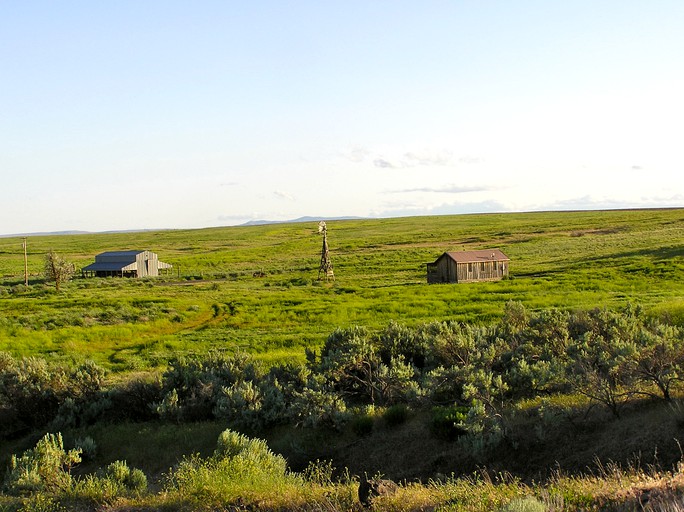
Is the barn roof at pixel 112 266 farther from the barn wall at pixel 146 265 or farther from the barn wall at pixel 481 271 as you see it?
the barn wall at pixel 481 271

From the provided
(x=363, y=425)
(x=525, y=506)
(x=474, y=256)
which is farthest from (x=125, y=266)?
(x=525, y=506)

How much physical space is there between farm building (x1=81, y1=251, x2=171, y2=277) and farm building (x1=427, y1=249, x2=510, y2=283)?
3633 cm

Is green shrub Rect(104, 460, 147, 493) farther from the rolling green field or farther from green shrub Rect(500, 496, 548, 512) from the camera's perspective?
green shrub Rect(500, 496, 548, 512)

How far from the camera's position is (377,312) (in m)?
34.8

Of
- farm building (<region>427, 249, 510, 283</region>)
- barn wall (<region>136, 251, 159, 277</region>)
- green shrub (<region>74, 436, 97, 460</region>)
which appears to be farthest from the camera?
barn wall (<region>136, 251, 159, 277</region>)

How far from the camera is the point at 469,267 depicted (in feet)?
171

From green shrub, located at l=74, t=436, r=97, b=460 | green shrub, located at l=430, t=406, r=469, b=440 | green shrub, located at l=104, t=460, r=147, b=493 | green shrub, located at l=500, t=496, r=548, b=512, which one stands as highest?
green shrub, located at l=500, t=496, r=548, b=512

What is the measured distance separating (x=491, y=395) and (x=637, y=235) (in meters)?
78.9

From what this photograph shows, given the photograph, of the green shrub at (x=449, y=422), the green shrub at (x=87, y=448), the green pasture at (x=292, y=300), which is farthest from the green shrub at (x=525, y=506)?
the green pasture at (x=292, y=300)

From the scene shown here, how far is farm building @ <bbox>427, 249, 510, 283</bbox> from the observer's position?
51500 mm

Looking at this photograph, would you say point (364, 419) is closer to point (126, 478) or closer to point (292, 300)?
point (126, 478)

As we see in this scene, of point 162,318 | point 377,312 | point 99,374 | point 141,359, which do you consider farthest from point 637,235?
point 99,374

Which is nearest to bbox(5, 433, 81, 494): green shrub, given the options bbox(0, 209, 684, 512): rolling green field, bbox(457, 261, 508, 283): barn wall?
bbox(0, 209, 684, 512): rolling green field

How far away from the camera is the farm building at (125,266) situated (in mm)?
70750
